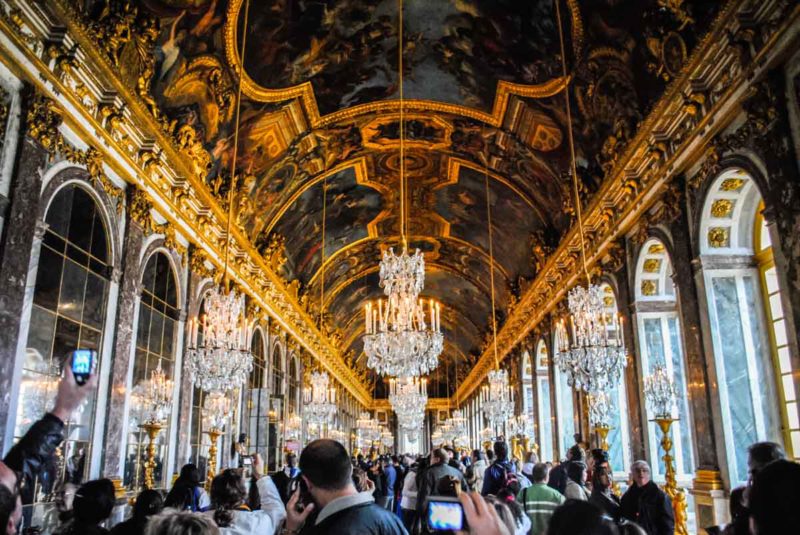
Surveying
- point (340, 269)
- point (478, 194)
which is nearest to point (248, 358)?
point (478, 194)

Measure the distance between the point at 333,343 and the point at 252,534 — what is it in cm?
2859

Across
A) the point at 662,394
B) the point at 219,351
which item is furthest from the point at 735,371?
the point at 219,351

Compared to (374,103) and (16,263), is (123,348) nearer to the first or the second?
(16,263)

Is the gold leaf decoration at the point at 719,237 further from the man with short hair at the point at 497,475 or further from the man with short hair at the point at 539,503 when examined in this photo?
the man with short hair at the point at 539,503

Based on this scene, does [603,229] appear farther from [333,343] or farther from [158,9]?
[333,343]

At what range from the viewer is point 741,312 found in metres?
8.86

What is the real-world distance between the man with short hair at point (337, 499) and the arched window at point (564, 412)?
15.6 metres

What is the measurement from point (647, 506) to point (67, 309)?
7.30 metres

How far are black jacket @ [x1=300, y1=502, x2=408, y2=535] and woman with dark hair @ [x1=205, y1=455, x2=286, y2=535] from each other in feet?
3.82

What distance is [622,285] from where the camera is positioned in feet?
40.9

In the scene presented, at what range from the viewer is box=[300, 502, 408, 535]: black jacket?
2.58m

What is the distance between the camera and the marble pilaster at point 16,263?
6609mm

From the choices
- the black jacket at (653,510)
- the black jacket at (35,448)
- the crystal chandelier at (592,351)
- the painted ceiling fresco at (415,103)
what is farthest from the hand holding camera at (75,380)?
the painted ceiling fresco at (415,103)

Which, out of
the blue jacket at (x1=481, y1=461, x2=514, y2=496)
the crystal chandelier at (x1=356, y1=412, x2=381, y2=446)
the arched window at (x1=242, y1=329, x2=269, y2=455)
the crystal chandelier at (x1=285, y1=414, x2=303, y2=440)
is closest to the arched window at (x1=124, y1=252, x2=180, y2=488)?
the arched window at (x1=242, y1=329, x2=269, y2=455)
